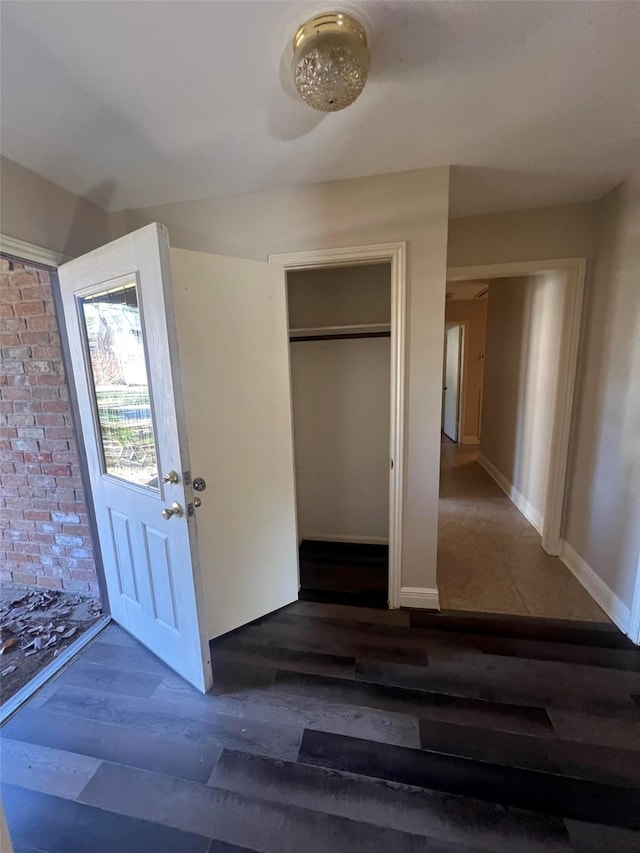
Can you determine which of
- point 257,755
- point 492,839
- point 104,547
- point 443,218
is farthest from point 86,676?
point 443,218

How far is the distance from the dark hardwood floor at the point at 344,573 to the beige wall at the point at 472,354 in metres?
4.30

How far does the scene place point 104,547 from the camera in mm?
2064

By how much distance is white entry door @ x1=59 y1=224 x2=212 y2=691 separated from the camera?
1.45m

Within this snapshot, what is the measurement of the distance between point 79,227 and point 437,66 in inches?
77.0

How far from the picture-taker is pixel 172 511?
5.01 ft

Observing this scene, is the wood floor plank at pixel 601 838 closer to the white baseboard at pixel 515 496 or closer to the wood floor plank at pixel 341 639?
the wood floor plank at pixel 341 639

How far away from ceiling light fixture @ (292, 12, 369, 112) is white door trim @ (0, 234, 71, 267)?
57.5 inches

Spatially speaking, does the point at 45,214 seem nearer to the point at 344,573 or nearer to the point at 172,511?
the point at 172,511

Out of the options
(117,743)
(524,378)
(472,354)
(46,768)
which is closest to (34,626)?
(46,768)

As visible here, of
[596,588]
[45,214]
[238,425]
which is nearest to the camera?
[45,214]

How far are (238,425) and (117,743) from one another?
146 centimetres

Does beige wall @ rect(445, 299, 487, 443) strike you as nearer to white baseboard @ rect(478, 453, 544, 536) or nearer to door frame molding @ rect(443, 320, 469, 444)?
door frame molding @ rect(443, 320, 469, 444)

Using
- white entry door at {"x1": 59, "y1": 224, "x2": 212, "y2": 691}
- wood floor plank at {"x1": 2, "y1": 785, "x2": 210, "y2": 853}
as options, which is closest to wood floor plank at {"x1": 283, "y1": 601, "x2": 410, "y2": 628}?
white entry door at {"x1": 59, "y1": 224, "x2": 212, "y2": 691}

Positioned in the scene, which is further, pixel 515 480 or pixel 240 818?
pixel 515 480
